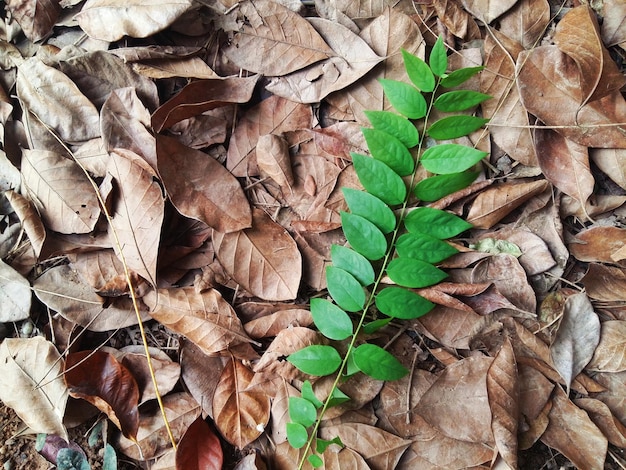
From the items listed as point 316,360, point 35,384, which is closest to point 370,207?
point 316,360

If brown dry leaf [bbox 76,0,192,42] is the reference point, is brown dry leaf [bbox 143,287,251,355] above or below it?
below

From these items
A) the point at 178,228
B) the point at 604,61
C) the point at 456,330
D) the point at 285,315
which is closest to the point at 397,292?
the point at 456,330

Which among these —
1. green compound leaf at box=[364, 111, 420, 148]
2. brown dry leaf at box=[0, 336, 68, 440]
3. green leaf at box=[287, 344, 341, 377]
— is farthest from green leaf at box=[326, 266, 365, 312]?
brown dry leaf at box=[0, 336, 68, 440]

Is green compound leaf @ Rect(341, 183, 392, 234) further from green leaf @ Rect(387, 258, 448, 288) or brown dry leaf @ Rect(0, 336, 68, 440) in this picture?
brown dry leaf @ Rect(0, 336, 68, 440)

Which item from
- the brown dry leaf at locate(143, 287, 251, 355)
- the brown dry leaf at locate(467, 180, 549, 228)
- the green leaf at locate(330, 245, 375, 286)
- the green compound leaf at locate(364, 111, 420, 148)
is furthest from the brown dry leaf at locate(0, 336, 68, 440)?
the brown dry leaf at locate(467, 180, 549, 228)

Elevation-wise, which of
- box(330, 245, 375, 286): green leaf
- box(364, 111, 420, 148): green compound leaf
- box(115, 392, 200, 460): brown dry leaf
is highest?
box(364, 111, 420, 148): green compound leaf

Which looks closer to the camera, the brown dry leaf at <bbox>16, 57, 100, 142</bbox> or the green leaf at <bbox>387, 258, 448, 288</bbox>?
the green leaf at <bbox>387, 258, 448, 288</bbox>

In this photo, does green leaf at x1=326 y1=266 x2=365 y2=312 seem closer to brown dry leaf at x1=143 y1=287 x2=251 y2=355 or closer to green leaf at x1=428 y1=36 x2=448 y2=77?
brown dry leaf at x1=143 y1=287 x2=251 y2=355
